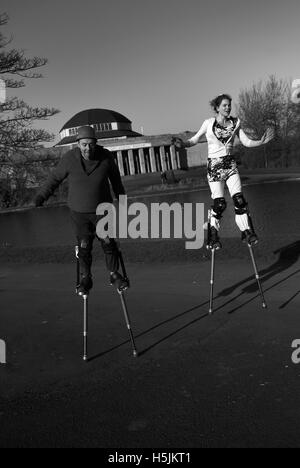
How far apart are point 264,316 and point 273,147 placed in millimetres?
70173

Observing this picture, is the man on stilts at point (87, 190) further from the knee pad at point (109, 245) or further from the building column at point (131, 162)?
the building column at point (131, 162)

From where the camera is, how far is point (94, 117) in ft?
422

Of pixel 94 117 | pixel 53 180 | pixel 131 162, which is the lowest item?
pixel 53 180

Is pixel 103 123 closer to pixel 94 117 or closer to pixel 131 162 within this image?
pixel 94 117

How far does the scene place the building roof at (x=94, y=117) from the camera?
12556 centimetres

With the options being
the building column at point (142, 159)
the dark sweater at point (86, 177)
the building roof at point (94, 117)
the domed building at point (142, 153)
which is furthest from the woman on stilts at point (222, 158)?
the building roof at point (94, 117)

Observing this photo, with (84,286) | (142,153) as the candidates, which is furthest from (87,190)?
(142,153)

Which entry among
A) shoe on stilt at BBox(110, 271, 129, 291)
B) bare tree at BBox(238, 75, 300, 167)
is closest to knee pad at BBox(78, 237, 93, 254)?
shoe on stilt at BBox(110, 271, 129, 291)

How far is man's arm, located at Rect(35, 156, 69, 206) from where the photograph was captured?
5826 mm

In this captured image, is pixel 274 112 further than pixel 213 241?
Yes

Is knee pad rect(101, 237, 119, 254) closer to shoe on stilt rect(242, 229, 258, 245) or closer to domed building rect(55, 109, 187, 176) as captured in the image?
shoe on stilt rect(242, 229, 258, 245)

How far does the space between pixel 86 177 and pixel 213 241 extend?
2.38m

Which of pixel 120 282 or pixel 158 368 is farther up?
pixel 120 282
